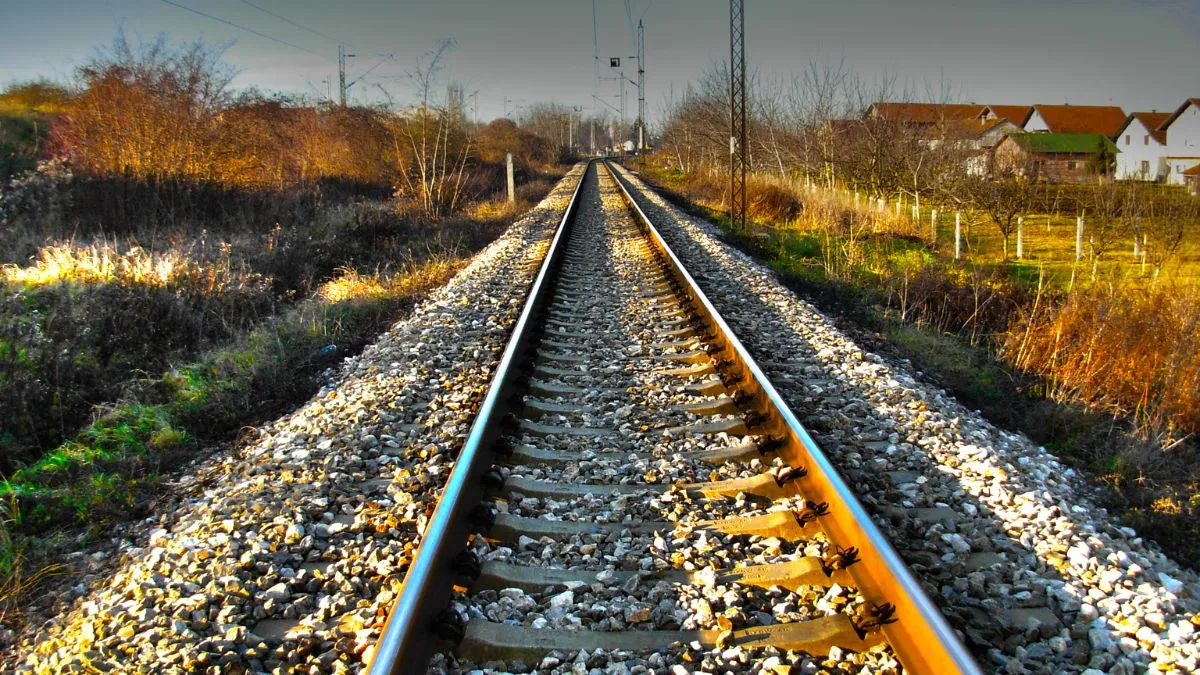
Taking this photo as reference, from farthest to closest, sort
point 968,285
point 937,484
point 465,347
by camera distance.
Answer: point 968,285 < point 465,347 < point 937,484

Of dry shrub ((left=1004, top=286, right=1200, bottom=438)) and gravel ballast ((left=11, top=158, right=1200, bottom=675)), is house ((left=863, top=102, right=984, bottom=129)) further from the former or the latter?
gravel ballast ((left=11, top=158, right=1200, bottom=675))

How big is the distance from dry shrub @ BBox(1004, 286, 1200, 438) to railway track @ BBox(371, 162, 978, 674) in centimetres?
267

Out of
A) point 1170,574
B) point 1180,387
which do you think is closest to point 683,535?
point 1170,574

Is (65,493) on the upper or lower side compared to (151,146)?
lower

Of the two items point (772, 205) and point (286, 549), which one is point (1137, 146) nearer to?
point (772, 205)

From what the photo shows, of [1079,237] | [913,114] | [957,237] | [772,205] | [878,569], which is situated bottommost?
[878,569]

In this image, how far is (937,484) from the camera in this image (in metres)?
3.58

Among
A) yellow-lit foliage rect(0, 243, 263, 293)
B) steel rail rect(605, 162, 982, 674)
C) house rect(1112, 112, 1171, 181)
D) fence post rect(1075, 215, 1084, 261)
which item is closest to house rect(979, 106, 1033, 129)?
house rect(1112, 112, 1171, 181)

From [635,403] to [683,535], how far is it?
1.68m

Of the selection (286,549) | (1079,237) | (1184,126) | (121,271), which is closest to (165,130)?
(121,271)

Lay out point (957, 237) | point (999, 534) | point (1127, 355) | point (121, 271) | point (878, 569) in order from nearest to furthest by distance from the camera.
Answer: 1. point (878, 569)
2. point (999, 534)
3. point (1127, 355)
4. point (121, 271)
5. point (957, 237)

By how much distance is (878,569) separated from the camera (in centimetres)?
253

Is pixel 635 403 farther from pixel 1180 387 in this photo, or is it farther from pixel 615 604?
pixel 1180 387

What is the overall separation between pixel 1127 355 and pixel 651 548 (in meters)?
4.48
